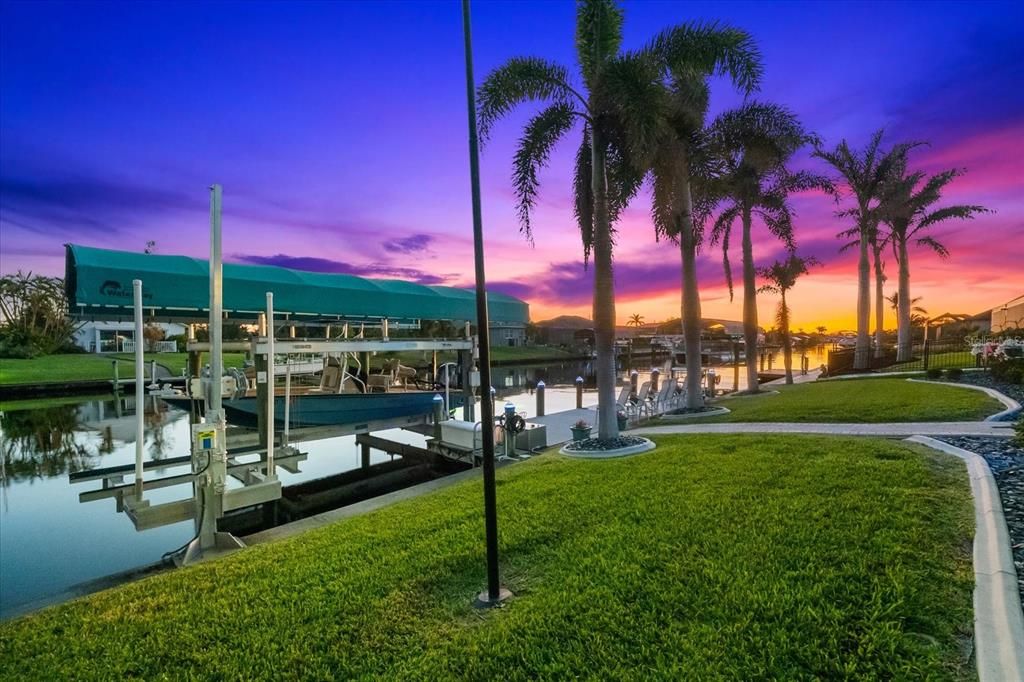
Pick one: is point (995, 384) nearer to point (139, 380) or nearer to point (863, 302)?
point (863, 302)

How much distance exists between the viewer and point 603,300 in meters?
8.67

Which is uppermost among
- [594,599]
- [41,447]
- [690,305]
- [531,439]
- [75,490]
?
[690,305]

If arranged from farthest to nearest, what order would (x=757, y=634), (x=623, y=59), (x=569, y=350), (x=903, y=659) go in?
(x=569, y=350)
(x=623, y=59)
(x=757, y=634)
(x=903, y=659)

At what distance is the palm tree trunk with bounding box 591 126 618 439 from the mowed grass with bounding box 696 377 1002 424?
12.2ft

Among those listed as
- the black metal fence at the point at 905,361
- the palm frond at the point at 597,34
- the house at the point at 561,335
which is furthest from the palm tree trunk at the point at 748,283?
the house at the point at 561,335

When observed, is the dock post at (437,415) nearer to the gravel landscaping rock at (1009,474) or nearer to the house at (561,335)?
the gravel landscaping rock at (1009,474)

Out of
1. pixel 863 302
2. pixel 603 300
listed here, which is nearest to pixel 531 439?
pixel 603 300

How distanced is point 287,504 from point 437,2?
7847 mm

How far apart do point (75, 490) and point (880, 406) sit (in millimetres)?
15599

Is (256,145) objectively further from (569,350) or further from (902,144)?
(569,350)

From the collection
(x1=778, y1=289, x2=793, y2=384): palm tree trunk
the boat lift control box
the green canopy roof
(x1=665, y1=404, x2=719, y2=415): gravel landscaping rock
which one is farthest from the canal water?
(x1=778, y1=289, x2=793, y2=384): palm tree trunk

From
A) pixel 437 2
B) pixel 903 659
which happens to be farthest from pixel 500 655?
pixel 437 2

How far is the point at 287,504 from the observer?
8453 millimetres

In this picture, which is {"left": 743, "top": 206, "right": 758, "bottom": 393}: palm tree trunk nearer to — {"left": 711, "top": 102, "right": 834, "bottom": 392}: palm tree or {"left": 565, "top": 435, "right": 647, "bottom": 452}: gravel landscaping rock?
{"left": 711, "top": 102, "right": 834, "bottom": 392}: palm tree
